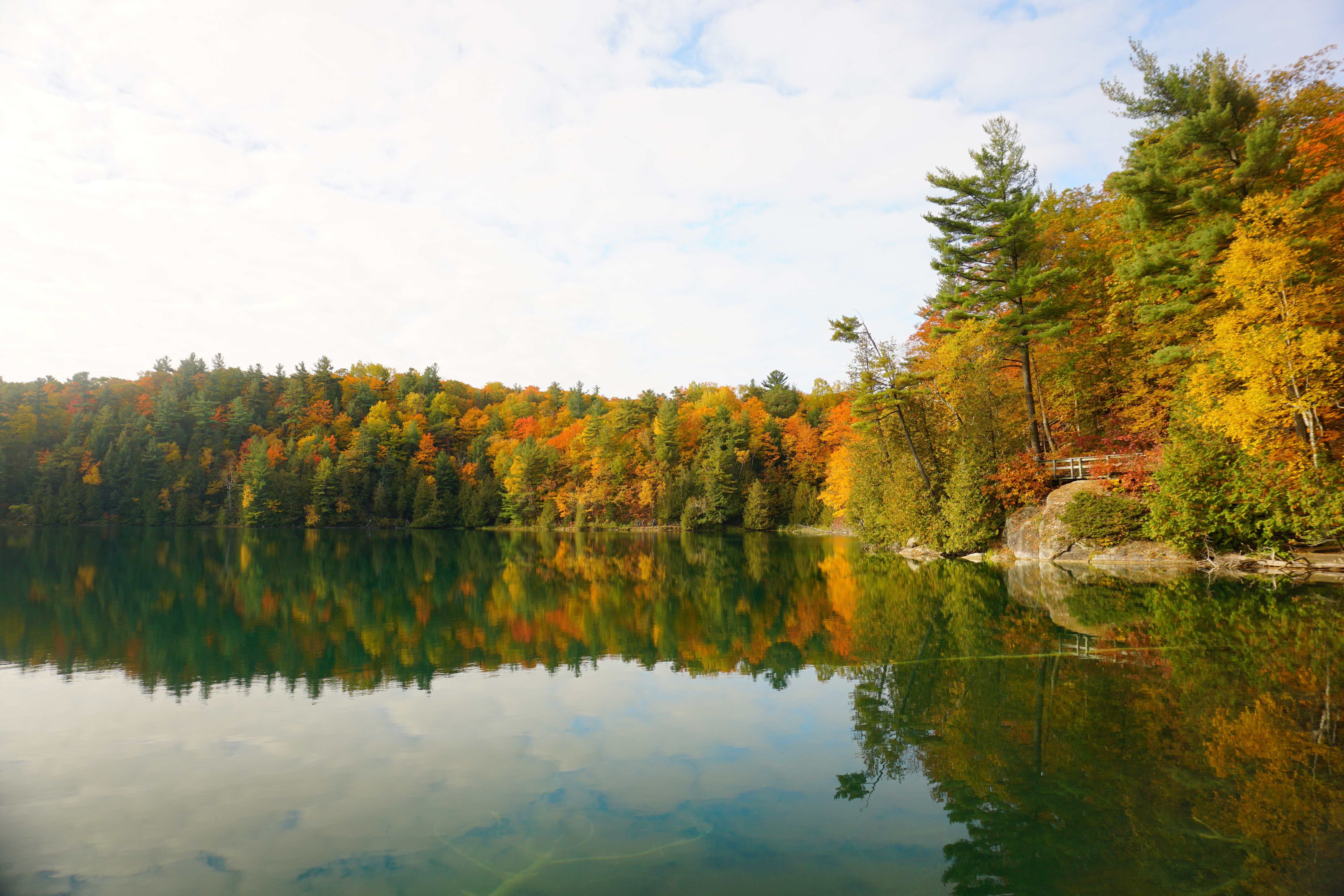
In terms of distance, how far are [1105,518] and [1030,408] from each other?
4.71 meters

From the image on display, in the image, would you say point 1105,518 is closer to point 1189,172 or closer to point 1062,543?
point 1062,543

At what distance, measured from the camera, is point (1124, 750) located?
616cm

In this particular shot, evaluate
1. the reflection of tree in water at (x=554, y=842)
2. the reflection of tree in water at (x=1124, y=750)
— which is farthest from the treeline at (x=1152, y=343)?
the reflection of tree in water at (x=554, y=842)

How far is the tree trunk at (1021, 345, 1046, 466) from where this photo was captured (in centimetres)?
2400

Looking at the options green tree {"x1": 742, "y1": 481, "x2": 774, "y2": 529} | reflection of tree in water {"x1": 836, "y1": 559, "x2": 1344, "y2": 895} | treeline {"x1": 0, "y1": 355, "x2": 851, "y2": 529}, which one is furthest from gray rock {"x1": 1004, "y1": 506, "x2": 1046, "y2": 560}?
green tree {"x1": 742, "y1": 481, "x2": 774, "y2": 529}

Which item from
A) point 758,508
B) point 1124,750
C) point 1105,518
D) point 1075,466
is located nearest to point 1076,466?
point 1075,466

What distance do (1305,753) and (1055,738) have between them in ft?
6.53

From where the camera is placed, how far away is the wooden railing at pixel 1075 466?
22766 millimetres

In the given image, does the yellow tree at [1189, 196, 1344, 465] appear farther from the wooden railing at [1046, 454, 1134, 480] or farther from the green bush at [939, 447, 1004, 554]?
the green bush at [939, 447, 1004, 554]

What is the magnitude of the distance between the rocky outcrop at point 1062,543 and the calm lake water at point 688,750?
6.07 metres

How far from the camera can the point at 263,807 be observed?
5.54 m

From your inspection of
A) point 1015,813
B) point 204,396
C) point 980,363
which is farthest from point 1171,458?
point 204,396

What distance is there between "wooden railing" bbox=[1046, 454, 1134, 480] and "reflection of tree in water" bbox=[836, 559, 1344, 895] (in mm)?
11405

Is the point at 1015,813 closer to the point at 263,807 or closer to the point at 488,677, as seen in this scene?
the point at 263,807
